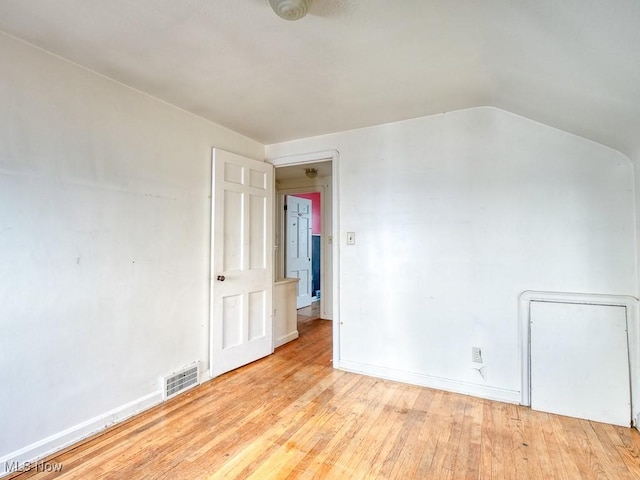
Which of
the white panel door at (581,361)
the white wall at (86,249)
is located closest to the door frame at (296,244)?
the white wall at (86,249)

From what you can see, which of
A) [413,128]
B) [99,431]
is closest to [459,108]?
[413,128]

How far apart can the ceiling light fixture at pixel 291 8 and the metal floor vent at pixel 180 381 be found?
2.52 metres

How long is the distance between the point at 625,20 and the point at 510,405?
2.36 metres

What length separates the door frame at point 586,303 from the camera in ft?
6.48

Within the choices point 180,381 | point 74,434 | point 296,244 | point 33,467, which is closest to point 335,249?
point 180,381

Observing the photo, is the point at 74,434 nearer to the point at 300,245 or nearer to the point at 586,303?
the point at 586,303

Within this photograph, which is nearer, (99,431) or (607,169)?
→ (99,431)

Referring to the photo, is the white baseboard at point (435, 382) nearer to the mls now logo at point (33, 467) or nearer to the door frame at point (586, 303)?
the door frame at point (586, 303)

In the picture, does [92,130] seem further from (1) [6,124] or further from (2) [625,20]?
(2) [625,20]

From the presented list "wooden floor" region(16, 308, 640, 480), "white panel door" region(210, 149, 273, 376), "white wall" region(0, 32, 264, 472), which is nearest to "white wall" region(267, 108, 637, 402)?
"wooden floor" region(16, 308, 640, 480)

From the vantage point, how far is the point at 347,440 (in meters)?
1.87

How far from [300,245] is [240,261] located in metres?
2.79

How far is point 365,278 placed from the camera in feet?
9.50

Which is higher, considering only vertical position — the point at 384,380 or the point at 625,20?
the point at 625,20
